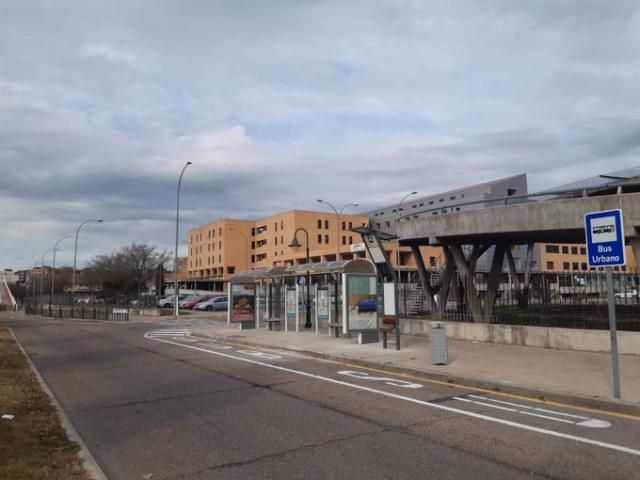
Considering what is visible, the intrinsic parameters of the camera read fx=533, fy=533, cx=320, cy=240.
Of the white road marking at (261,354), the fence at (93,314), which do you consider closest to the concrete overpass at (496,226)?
the white road marking at (261,354)

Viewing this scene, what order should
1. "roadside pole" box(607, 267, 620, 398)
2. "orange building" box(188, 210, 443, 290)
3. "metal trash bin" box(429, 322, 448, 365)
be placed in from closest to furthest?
"roadside pole" box(607, 267, 620, 398) < "metal trash bin" box(429, 322, 448, 365) < "orange building" box(188, 210, 443, 290)

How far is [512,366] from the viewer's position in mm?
11383

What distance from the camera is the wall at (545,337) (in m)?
12.6

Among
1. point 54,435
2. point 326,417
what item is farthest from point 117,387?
point 326,417

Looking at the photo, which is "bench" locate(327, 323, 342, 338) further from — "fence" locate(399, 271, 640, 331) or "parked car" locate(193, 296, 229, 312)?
"parked car" locate(193, 296, 229, 312)

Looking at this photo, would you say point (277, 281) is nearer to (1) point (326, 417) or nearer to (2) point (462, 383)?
(2) point (462, 383)

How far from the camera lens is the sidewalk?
28.6 ft

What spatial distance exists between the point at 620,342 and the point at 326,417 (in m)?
8.73

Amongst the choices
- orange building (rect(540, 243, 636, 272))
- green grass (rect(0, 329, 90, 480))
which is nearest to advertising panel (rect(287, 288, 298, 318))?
green grass (rect(0, 329, 90, 480))

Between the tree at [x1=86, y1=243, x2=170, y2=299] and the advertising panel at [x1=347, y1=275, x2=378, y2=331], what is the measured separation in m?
72.8

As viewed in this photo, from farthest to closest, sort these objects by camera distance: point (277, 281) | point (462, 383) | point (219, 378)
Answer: point (277, 281) < point (219, 378) < point (462, 383)

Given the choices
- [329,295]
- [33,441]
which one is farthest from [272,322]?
[33,441]

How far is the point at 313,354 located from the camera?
48.2ft

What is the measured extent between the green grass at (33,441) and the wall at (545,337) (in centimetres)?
1174
